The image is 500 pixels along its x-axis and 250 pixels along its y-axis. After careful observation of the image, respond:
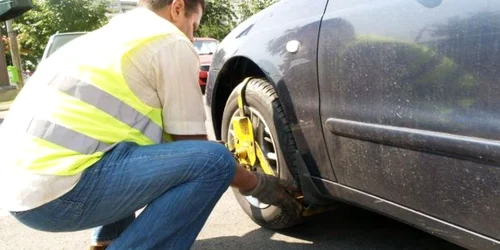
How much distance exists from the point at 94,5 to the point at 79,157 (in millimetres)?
19706

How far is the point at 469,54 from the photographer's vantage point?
1374mm

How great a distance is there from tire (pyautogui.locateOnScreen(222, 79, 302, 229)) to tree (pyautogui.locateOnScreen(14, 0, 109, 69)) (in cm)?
1780

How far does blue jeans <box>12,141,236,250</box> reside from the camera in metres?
1.65

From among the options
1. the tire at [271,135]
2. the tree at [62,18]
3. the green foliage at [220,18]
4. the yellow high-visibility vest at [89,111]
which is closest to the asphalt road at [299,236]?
the tire at [271,135]

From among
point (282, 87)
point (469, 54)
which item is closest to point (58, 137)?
point (282, 87)

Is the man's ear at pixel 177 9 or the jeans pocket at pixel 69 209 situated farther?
the man's ear at pixel 177 9

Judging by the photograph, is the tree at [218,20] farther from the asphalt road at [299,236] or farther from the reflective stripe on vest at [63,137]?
the reflective stripe on vest at [63,137]

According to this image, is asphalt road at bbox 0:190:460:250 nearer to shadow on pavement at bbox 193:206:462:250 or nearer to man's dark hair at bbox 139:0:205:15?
shadow on pavement at bbox 193:206:462:250

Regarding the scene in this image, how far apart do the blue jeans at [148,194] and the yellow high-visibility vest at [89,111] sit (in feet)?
0.20

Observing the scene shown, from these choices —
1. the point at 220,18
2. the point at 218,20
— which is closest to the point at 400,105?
the point at 218,20

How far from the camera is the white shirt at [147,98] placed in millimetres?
1600

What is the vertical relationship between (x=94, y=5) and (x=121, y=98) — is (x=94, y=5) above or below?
below

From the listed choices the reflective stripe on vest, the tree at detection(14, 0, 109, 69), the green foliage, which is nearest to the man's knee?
the reflective stripe on vest

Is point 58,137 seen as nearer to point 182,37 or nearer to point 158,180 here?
point 158,180
